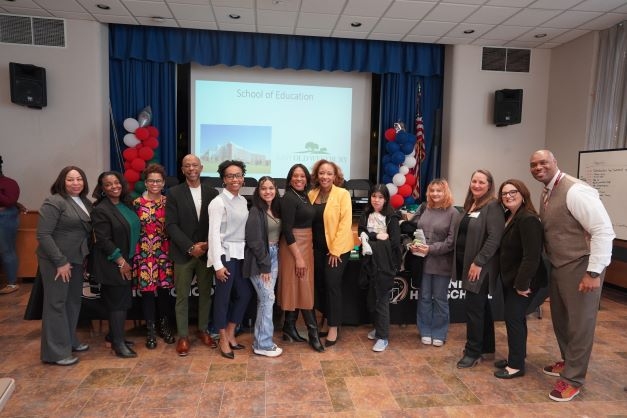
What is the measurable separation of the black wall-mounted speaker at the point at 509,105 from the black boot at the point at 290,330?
455cm

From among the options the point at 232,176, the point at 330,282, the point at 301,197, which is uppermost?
the point at 232,176

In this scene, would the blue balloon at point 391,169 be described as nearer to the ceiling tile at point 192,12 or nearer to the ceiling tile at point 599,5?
the ceiling tile at point 599,5

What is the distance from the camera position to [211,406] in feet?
7.60

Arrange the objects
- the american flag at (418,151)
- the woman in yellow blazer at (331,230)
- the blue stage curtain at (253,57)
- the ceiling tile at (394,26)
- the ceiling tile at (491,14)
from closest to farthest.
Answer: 1. the woman in yellow blazer at (331,230)
2. the ceiling tile at (491,14)
3. the ceiling tile at (394,26)
4. the blue stage curtain at (253,57)
5. the american flag at (418,151)

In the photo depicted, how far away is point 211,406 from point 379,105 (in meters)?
5.11

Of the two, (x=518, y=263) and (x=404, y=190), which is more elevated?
(x=404, y=190)

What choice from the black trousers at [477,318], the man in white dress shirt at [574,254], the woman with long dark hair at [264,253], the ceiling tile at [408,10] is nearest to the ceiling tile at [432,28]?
the ceiling tile at [408,10]

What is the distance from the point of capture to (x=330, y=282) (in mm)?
3041

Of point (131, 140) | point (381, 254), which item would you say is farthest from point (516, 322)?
point (131, 140)

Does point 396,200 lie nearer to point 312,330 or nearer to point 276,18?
point 276,18

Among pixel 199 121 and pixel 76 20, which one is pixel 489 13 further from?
pixel 76 20

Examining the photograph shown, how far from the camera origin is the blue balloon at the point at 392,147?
5941mm

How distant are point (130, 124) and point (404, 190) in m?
4.03

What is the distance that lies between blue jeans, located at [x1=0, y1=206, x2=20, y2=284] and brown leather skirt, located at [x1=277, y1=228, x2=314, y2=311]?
3.58 metres
